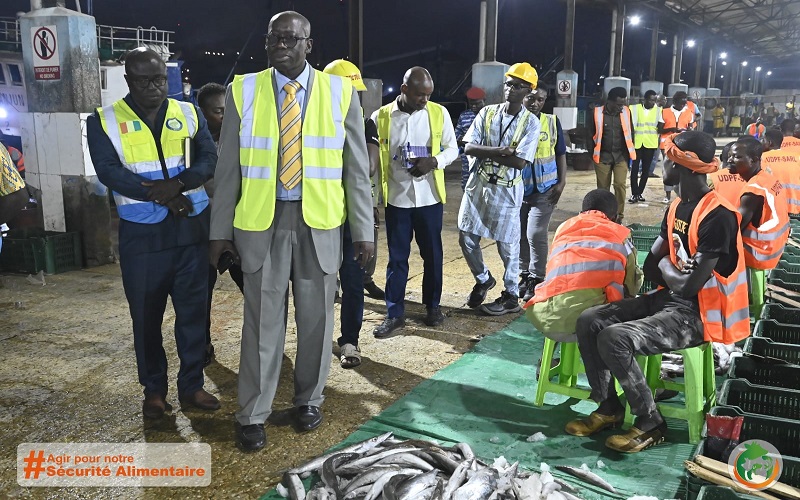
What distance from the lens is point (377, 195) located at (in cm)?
557

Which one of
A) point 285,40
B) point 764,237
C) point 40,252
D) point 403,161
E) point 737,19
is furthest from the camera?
point 737,19

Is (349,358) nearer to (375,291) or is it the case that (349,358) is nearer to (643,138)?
(375,291)

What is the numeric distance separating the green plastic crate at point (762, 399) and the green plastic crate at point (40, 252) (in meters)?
6.44

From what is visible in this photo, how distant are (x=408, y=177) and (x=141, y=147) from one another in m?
2.08

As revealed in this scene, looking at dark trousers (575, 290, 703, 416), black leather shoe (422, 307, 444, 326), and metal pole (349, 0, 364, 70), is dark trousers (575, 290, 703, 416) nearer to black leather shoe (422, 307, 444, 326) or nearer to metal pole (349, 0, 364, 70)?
black leather shoe (422, 307, 444, 326)

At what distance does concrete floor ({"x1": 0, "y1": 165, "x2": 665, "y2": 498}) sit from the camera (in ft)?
11.4

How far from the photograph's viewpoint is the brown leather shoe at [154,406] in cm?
389

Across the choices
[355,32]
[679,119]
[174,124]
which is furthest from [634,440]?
[355,32]

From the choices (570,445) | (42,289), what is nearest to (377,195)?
(570,445)

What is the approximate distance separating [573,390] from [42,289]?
204 inches

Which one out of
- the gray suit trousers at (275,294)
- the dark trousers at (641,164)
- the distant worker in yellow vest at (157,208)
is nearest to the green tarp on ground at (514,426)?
the gray suit trousers at (275,294)

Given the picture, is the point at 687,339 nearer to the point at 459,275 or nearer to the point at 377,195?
the point at 377,195

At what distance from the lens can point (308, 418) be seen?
3.78m

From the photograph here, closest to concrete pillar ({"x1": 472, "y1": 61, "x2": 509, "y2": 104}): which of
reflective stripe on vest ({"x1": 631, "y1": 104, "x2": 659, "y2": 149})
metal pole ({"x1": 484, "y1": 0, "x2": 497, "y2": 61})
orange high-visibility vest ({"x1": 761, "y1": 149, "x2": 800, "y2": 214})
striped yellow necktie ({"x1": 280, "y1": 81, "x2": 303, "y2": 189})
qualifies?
metal pole ({"x1": 484, "y1": 0, "x2": 497, "y2": 61})
